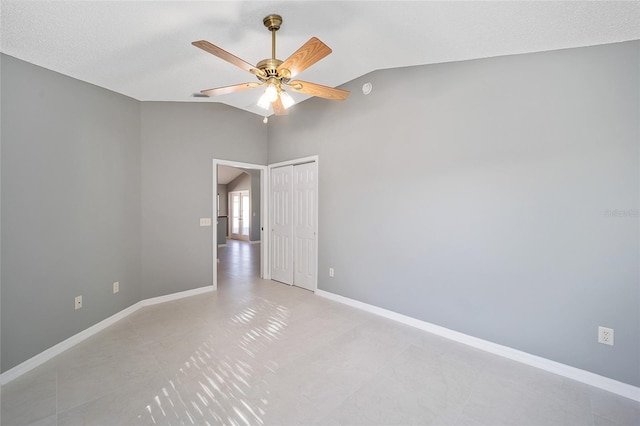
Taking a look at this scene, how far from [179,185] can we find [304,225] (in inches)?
75.2

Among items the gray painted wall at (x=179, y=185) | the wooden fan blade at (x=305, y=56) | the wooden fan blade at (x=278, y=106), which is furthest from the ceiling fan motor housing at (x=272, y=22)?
the gray painted wall at (x=179, y=185)

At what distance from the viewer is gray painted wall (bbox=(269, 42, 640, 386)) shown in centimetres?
196

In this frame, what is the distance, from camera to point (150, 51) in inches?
90.4

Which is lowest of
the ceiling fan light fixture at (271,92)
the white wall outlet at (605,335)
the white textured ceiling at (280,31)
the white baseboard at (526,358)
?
the white baseboard at (526,358)

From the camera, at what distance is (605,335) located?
2002mm

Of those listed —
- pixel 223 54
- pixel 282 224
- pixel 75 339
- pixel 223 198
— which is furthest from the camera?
pixel 223 198

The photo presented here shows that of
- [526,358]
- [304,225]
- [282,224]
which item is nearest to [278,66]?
[304,225]

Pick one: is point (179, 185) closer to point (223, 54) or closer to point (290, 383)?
point (223, 54)

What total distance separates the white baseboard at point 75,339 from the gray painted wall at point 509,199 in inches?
104

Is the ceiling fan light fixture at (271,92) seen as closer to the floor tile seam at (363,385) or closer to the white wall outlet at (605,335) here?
the floor tile seam at (363,385)

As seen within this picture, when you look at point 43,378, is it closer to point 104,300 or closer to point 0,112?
point 104,300

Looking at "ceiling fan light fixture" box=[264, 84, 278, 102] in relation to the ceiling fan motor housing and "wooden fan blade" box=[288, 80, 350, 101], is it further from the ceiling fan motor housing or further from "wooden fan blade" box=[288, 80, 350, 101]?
the ceiling fan motor housing

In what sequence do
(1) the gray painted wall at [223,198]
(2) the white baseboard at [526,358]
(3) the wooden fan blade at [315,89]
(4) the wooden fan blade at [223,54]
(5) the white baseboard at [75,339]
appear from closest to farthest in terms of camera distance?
(4) the wooden fan blade at [223,54], (2) the white baseboard at [526,358], (5) the white baseboard at [75,339], (3) the wooden fan blade at [315,89], (1) the gray painted wall at [223,198]

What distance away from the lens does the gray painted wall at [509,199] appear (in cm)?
196
